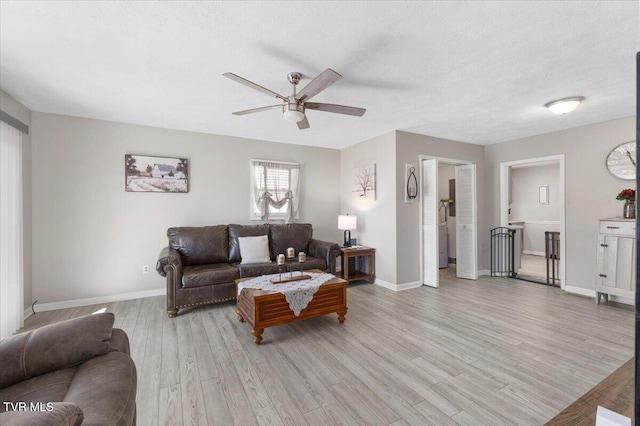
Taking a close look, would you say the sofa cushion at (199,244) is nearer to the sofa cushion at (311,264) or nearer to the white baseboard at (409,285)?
the sofa cushion at (311,264)

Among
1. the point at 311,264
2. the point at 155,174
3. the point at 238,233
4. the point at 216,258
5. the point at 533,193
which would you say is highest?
the point at 155,174

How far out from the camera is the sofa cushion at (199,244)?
12.7ft

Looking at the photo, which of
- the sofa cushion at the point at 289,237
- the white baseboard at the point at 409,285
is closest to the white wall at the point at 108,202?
the sofa cushion at the point at 289,237

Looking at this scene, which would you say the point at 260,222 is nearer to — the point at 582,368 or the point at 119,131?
the point at 119,131

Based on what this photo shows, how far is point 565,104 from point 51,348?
469cm

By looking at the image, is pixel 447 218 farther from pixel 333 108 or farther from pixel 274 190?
pixel 333 108

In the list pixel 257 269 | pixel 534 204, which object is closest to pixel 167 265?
pixel 257 269

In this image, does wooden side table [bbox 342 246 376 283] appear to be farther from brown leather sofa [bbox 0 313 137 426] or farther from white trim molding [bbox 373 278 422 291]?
brown leather sofa [bbox 0 313 137 426]

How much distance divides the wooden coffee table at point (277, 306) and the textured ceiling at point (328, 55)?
204 centimetres

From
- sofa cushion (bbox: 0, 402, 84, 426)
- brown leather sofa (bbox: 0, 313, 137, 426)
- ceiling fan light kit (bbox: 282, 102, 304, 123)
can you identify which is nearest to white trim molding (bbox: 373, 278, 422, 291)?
ceiling fan light kit (bbox: 282, 102, 304, 123)

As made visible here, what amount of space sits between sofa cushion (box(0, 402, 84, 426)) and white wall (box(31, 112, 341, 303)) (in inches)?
148

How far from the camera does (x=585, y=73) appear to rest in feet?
8.26

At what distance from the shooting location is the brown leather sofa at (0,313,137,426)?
1.00 metres

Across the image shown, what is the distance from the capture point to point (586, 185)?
159 inches
